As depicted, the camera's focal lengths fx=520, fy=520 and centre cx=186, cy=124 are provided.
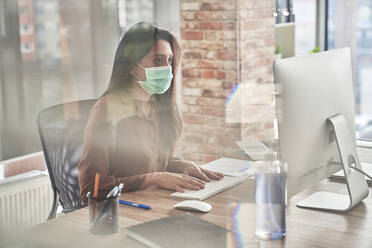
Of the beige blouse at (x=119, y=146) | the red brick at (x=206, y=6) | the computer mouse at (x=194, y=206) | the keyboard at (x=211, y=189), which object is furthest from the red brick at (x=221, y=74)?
the computer mouse at (x=194, y=206)

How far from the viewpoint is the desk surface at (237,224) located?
1089 millimetres

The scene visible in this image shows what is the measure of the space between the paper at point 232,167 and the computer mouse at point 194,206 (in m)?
0.31

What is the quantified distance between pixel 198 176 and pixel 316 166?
0.42 metres

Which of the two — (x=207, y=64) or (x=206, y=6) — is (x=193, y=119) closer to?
(x=207, y=64)

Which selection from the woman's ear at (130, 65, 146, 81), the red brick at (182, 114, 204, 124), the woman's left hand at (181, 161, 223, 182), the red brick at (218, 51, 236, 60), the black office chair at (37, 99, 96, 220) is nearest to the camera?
the woman's left hand at (181, 161, 223, 182)

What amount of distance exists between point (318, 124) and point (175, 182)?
44cm

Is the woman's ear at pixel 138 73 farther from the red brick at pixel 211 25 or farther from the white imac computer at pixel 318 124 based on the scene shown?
the white imac computer at pixel 318 124

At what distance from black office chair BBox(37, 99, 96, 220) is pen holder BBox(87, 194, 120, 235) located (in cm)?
57

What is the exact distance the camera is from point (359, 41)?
4.24 metres

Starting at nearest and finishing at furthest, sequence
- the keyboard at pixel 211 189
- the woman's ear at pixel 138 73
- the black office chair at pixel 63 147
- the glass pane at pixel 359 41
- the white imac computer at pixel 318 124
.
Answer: the white imac computer at pixel 318 124, the keyboard at pixel 211 189, the black office chair at pixel 63 147, the woman's ear at pixel 138 73, the glass pane at pixel 359 41

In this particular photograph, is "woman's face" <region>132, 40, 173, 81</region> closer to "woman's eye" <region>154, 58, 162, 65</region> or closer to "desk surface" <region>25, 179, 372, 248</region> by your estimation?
"woman's eye" <region>154, 58, 162, 65</region>

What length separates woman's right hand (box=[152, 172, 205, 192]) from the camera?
144cm

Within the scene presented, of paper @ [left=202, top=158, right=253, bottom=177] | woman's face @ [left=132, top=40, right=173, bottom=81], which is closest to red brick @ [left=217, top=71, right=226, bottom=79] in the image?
woman's face @ [left=132, top=40, right=173, bottom=81]

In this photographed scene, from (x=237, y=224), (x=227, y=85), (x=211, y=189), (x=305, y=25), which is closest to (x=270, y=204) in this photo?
(x=237, y=224)
